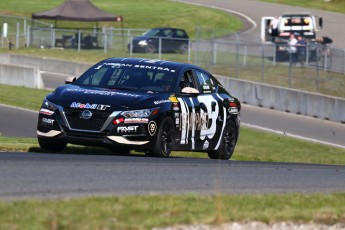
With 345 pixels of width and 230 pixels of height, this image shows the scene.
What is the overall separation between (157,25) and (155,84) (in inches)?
1761

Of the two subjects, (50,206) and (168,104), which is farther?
(168,104)

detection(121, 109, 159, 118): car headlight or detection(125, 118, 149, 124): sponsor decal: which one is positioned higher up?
detection(121, 109, 159, 118): car headlight

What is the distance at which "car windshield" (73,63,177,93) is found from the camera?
14.7 m

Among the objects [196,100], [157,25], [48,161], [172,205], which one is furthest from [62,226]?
[157,25]

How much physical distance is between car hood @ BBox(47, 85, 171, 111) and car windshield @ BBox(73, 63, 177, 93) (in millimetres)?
372

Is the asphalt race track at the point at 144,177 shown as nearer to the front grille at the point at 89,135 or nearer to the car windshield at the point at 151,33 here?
the front grille at the point at 89,135

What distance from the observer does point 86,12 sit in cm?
5153

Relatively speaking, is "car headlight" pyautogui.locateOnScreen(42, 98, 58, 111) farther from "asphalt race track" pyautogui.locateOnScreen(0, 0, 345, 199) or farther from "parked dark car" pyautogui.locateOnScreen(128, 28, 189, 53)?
"parked dark car" pyautogui.locateOnScreen(128, 28, 189, 53)

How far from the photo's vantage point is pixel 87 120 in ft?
44.4

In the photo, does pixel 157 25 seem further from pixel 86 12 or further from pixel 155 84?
pixel 155 84

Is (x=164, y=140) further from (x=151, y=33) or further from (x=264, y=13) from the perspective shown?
(x=264, y=13)

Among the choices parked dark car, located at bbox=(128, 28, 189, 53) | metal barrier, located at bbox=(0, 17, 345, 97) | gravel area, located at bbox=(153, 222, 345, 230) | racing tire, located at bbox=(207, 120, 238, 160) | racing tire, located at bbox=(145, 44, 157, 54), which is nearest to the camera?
gravel area, located at bbox=(153, 222, 345, 230)

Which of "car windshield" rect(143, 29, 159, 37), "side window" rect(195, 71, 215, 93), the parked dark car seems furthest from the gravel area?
"car windshield" rect(143, 29, 159, 37)

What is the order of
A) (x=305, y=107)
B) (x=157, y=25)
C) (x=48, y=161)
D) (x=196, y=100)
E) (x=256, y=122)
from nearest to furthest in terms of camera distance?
(x=48, y=161) < (x=196, y=100) < (x=256, y=122) < (x=305, y=107) < (x=157, y=25)
